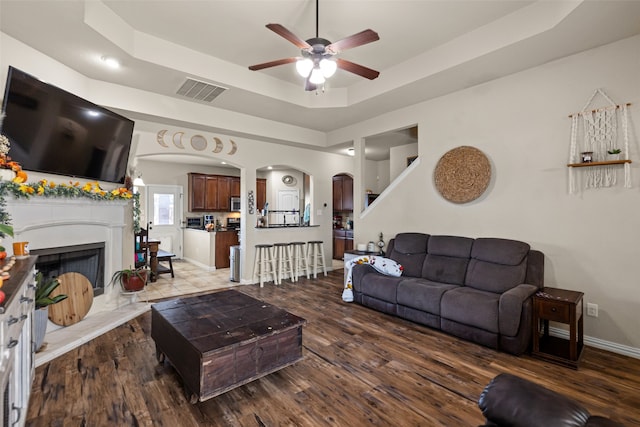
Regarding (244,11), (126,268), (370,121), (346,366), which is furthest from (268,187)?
(346,366)

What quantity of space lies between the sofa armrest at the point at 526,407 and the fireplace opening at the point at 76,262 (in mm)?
4103

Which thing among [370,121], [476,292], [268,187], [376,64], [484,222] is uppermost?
[376,64]

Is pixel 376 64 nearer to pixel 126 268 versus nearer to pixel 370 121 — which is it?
pixel 370 121

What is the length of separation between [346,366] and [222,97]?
12.6 feet

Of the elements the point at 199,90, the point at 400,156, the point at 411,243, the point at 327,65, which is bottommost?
the point at 411,243

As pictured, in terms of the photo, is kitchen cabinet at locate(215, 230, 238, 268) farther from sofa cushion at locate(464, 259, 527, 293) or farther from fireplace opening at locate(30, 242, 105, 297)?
sofa cushion at locate(464, 259, 527, 293)

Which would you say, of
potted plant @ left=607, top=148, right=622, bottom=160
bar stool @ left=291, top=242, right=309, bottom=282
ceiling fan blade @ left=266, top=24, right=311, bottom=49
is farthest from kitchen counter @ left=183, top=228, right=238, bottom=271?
potted plant @ left=607, top=148, right=622, bottom=160

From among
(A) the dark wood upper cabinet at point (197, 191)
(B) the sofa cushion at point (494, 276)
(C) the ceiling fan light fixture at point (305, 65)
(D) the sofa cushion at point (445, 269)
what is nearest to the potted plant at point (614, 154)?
(B) the sofa cushion at point (494, 276)

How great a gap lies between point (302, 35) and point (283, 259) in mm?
3847

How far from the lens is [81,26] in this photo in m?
2.73

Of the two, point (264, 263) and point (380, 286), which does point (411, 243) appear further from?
point (264, 263)

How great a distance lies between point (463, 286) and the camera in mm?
3656

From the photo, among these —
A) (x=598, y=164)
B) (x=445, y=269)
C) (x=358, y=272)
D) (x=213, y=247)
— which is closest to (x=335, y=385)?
(x=358, y=272)

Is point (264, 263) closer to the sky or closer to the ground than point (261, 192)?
closer to the ground
